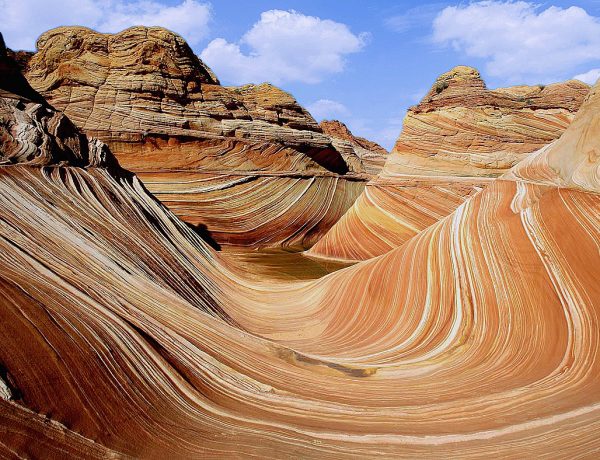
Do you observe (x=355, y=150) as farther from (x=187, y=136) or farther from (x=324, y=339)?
(x=324, y=339)

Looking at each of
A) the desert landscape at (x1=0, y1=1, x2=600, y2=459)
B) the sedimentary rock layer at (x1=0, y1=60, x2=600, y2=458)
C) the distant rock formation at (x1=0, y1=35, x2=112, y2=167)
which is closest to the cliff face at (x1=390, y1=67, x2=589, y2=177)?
the desert landscape at (x1=0, y1=1, x2=600, y2=459)

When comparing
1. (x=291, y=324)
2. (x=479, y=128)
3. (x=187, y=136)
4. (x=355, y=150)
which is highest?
(x=355, y=150)

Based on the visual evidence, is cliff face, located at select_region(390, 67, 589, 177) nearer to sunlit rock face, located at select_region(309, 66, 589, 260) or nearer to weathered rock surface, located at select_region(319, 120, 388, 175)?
sunlit rock face, located at select_region(309, 66, 589, 260)

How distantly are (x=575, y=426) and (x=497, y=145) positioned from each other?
327 inches

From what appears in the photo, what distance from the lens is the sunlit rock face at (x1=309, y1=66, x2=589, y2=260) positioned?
30.9 feet

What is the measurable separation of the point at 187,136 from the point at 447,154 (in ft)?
20.5

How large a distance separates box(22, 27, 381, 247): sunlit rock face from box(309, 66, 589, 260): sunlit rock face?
→ 6.94 ft

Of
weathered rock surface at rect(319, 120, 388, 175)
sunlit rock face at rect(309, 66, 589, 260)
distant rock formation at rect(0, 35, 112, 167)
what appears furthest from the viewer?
weathered rock surface at rect(319, 120, 388, 175)

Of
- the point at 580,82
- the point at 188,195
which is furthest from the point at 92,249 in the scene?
the point at 580,82

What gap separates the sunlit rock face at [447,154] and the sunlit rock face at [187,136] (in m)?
2.12

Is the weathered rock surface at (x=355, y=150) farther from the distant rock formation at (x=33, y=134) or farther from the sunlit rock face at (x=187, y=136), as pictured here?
the distant rock formation at (x=33, y=134)

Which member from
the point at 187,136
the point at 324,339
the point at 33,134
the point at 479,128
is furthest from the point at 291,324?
the point at 187,136

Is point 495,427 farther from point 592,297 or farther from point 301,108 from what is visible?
point 301,108

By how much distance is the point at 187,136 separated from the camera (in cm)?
1234
